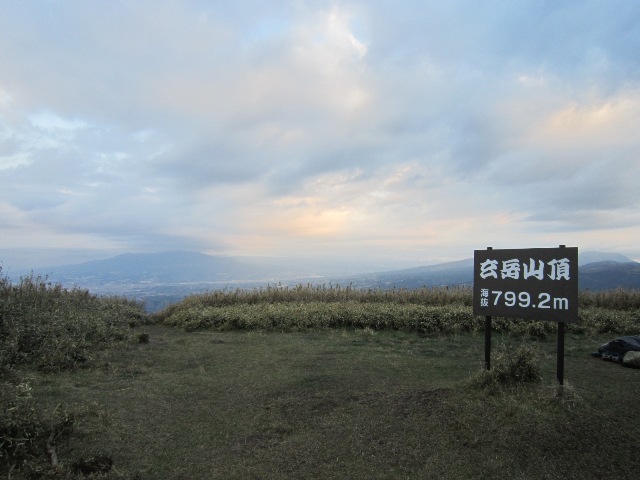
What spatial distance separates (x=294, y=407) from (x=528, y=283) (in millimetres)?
3214

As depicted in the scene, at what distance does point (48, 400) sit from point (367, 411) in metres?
3.61

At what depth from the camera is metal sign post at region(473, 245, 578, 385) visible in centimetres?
441

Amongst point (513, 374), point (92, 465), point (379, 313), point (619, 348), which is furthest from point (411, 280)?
point (92, 465)

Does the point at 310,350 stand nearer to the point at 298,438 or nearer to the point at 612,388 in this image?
the point at 298,438

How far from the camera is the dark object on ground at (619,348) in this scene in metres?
6.39

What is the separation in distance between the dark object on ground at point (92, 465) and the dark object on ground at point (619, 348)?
7.41 m

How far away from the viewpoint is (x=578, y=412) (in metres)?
4.06

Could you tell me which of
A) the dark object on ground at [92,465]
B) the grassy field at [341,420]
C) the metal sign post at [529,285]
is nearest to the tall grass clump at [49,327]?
the grassy field at [341,420]

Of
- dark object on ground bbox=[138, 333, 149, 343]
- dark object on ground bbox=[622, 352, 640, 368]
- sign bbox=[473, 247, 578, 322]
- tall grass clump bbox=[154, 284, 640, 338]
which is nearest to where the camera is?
sign bbox=[473, 247, 578, 322]

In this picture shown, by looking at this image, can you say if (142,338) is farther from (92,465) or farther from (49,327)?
(92,465)

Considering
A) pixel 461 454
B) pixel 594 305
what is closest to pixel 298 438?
pixel 461 454

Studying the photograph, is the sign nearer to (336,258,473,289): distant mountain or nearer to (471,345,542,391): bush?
(471,345,542,391): bush

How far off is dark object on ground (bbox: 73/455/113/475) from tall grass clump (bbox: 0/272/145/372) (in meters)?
2.93

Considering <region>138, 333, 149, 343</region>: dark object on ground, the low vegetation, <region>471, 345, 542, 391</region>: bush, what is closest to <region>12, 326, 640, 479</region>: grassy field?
<region>471, 345, 542, 391</region>: bush
